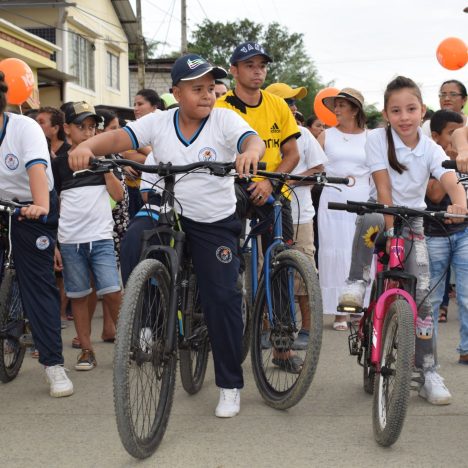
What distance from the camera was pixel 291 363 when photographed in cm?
509

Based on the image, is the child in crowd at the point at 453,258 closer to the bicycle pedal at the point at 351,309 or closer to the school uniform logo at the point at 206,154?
the bicycle pedal at the point at 351,309

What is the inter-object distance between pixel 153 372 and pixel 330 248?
402cm

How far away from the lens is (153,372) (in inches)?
166

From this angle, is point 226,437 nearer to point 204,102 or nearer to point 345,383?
Answer: point 345,383

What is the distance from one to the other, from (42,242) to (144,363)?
5.00 feet

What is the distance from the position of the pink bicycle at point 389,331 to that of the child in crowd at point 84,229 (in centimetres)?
218

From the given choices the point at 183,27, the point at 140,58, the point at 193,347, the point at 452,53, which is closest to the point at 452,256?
the point at 193,347

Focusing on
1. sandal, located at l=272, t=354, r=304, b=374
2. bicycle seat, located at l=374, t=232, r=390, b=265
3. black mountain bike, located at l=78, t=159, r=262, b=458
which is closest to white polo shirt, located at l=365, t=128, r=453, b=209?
bicycle seat, located at l=374, t=232, r=390, b=265

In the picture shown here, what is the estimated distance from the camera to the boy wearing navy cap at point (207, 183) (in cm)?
466

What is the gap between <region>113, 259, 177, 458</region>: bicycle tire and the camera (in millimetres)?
3850

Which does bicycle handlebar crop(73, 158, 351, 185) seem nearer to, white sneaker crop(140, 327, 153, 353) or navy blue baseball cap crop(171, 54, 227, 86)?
navy blue baseball cap crop(171, 54, 227, 86)

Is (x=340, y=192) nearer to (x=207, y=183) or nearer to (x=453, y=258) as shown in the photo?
(x=453, y=258)

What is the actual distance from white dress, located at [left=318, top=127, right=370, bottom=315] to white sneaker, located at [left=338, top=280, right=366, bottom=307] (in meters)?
2.64

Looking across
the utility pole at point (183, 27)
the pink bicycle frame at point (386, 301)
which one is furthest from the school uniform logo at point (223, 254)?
the utility pole at point (183, 27)
